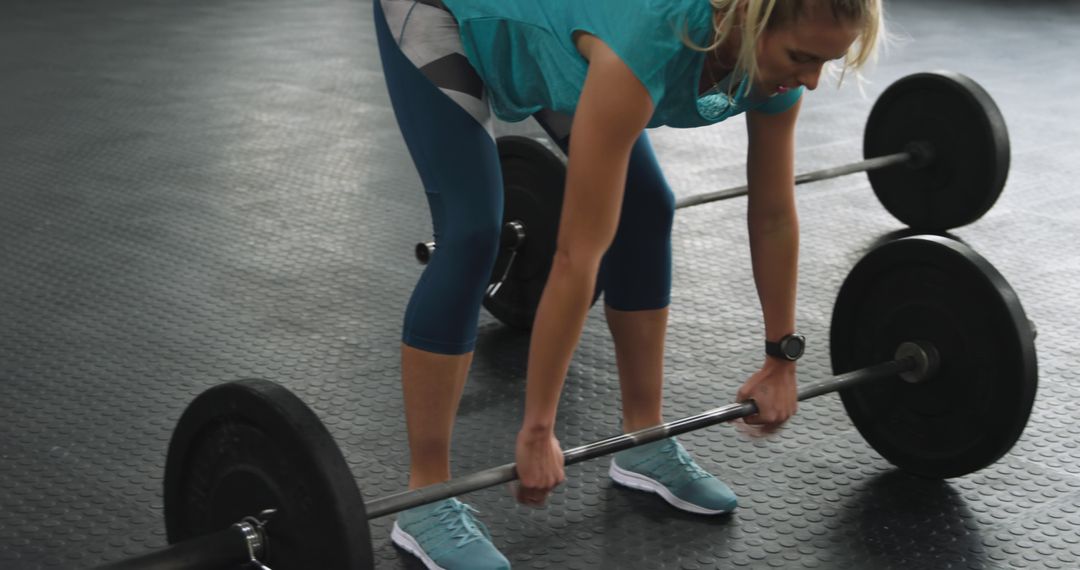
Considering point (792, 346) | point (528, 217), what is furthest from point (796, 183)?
point (792, 346)

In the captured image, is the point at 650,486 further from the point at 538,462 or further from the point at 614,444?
the point at 538,462

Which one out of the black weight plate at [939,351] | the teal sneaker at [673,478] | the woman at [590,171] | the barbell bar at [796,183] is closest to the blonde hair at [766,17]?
the woman at [590,171]

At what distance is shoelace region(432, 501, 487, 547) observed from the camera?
1382 millimetres

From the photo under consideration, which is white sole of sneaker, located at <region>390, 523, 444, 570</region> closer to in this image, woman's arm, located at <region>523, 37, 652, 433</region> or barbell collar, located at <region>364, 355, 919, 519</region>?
barbell collar, located at <region>364, 355, 919, 519</region>

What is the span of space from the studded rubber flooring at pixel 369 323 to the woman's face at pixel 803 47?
0.61 m

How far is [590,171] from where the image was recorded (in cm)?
102

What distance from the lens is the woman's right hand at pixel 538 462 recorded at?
1.10m

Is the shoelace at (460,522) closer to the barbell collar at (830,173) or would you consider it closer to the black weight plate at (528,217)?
the black weight plate at (528,217)

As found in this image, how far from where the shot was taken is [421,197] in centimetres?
294

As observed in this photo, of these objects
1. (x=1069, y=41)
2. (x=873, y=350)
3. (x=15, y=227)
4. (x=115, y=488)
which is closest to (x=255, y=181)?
(x=15, y=227)

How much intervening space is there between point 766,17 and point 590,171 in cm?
20

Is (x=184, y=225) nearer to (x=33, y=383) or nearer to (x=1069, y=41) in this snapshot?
(x=33, y=383)

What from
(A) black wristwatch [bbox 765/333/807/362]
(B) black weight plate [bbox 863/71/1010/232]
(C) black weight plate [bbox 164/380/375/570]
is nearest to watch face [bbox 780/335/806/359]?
(A) black wristwatch [bbox 765/333/807/362]

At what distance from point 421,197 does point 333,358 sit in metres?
1.00
